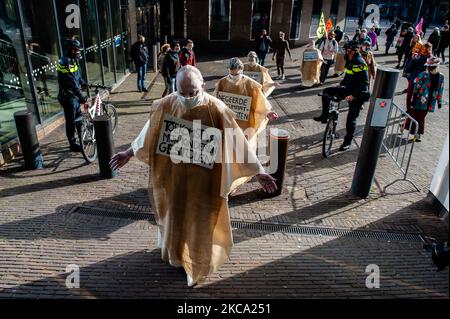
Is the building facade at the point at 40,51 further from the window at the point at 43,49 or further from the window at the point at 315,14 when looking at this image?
the window at the point at 315,14

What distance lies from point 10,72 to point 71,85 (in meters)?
1.58

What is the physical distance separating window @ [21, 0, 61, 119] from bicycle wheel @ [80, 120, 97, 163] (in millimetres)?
1781

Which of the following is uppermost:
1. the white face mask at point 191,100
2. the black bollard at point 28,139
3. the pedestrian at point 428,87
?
the white face mask at point 191,100

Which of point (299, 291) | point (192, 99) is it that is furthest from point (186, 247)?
point (192, 99)

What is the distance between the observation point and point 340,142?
27.8 feet

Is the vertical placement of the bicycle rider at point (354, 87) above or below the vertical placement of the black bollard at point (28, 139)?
above

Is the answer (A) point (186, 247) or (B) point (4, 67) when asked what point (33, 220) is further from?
(B) point (4, 67)

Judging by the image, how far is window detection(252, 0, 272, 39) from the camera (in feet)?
70.2

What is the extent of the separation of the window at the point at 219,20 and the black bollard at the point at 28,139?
16843 mm

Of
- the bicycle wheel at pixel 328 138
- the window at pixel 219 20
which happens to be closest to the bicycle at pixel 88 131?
the bicycle wheel at pixel 328 138

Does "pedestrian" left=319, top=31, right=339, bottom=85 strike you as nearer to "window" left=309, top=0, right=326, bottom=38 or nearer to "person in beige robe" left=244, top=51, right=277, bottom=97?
"person in beige robe" left=244, top=51, right=277, bottom=97

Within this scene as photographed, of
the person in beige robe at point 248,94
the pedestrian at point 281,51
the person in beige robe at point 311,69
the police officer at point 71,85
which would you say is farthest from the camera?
the pedestrian at point 281,51

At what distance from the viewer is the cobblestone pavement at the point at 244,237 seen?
3922 millimetres

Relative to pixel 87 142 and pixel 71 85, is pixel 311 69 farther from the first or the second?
pixel 71 85
